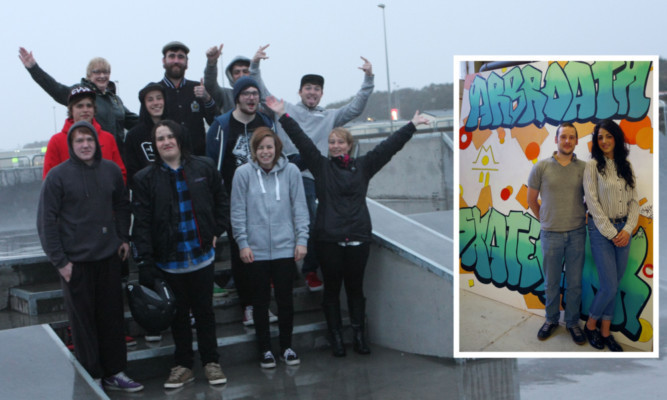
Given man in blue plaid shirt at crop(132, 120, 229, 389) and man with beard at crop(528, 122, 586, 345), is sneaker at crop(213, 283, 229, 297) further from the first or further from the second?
man with beard at crop(528, 122, 586, 345)

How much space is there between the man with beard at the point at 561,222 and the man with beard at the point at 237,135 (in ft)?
7.42

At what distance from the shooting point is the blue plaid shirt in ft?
14.7

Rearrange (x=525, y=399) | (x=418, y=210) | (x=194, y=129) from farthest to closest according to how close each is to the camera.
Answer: (x=418, y=210) → (x=194, y=129) → (x=525, y=399)

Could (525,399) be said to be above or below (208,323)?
below

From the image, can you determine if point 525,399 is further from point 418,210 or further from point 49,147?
point 418,210

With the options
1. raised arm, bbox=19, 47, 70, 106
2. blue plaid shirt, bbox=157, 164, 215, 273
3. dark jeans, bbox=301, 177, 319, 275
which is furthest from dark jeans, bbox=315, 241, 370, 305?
raised arm, bbox=19, 47, 70, 106

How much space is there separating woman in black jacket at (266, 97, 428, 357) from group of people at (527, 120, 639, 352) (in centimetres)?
133

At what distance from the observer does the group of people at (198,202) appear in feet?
13.9

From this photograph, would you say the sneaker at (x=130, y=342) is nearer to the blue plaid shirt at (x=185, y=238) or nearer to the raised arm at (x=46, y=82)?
the blue plaid shirt at (x=185, y=238)

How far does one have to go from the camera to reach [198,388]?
4.58m

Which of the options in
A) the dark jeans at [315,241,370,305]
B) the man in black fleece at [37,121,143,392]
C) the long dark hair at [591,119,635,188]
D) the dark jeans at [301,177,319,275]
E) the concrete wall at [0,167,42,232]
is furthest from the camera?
the concrete wall at [0,167,42,232]

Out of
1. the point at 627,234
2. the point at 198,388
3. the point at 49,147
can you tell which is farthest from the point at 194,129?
the point at 627,234

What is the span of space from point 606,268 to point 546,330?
0.62m

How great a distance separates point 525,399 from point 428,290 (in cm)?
112
